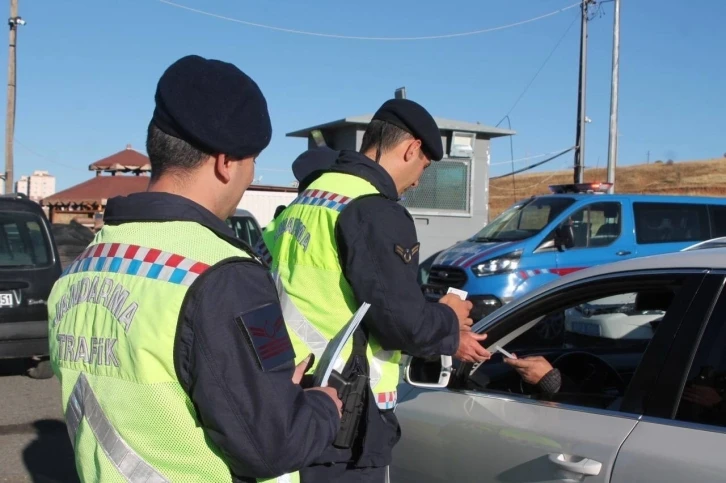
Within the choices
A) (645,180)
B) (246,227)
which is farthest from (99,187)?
(645,180)

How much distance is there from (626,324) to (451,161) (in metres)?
9.23

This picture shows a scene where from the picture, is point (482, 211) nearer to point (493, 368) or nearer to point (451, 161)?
point (451, 161)

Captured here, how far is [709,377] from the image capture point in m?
2.45

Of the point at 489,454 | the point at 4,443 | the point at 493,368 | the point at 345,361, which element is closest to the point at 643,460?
the point at 489,454

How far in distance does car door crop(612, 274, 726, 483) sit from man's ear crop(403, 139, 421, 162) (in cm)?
103

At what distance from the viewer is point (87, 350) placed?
153cm

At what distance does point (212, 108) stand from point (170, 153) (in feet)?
0.42

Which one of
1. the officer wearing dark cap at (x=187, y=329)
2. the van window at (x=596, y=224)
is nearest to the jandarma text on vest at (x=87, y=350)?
the officer wearing dark cap at (x=187, y=329)

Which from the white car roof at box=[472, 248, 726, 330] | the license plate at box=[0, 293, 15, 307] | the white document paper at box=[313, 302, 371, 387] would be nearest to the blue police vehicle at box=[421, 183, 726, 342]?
the license plate at box=[0, 293, 15, 307]

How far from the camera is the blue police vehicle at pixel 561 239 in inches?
385

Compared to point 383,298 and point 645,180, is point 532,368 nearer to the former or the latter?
point 383,298

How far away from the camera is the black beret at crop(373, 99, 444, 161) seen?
2.65m

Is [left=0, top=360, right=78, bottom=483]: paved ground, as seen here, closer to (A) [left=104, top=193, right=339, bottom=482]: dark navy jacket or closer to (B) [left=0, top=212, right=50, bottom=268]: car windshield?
→ (B) [left=0, top=212, right=50, bottom=268]: car windshield

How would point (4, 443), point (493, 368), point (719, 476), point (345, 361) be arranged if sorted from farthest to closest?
point (4, 443), point (493, 368), point (345, 361), point (719, 476)
